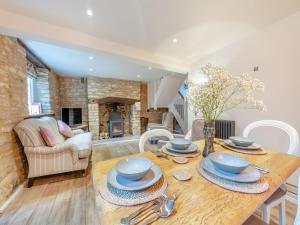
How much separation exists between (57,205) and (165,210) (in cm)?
182

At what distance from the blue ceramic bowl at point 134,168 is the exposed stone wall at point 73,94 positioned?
5.12m

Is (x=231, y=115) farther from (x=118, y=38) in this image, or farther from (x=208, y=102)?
(x=118, y=38)

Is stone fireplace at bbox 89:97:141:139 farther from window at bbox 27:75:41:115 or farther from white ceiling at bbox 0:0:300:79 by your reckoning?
white ceiling at bbox 0:0:300:79

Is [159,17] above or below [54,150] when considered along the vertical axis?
above

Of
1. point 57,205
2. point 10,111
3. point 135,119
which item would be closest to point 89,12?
point 10,111

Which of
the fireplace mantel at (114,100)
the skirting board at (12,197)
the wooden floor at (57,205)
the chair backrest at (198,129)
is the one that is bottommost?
the wooden floor at (57,205)

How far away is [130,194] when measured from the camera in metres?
0.62

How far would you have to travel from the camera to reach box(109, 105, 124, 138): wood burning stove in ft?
18.2

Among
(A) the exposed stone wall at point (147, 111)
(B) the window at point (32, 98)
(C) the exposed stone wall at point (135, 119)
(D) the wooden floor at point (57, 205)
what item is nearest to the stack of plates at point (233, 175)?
(D) the wooden floor at point (57, 205)

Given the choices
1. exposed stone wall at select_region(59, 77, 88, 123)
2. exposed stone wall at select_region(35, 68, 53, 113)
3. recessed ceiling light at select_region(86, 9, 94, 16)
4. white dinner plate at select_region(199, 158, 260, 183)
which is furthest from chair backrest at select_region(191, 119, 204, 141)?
exposed stone wall at select_region(59, 77, 88, 123)

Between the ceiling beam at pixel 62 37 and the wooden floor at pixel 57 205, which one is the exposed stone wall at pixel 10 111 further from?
the ceiling beam at pixel 62 37

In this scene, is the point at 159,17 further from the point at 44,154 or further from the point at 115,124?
the point at 115,124

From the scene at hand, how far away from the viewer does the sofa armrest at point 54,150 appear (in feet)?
6.72

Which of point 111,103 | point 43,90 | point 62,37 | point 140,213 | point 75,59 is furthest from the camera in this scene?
point 111,103
